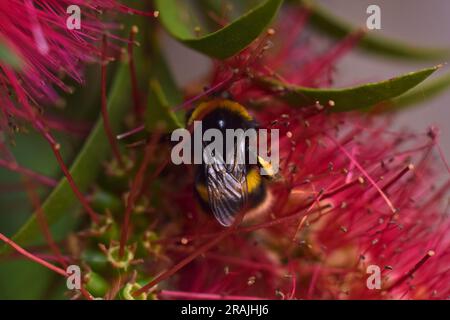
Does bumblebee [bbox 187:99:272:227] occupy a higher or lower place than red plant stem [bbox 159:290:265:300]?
higher

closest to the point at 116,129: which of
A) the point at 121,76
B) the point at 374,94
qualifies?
the point at 121,76

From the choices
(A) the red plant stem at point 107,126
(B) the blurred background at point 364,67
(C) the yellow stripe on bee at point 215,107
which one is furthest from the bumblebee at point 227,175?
(B) the blurred background at point 364,67

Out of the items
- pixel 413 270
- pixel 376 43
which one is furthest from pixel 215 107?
pixel 376 43

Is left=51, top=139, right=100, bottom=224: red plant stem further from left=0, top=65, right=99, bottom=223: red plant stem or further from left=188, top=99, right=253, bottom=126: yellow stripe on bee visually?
left=188, top=99, right=253, bottom=126: yellow stripe on bee

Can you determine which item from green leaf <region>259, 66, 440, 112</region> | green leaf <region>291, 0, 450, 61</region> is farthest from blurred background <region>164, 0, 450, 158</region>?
green leaf <region>259, 66, 440, 112</region>

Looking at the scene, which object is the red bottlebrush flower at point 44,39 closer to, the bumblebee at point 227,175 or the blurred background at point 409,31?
the bumblebee at point 227,175
